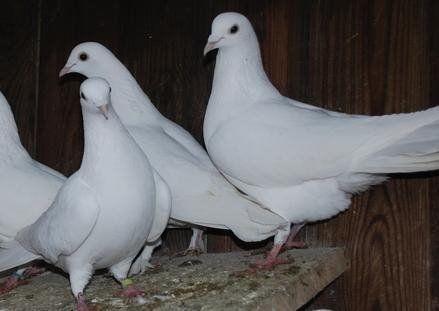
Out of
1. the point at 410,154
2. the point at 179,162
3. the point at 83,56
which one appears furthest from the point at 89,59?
the point at 410,154

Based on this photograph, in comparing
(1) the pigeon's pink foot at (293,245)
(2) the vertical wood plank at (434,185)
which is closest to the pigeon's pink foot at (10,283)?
(1) the pigeon's pink foot at (293,245)

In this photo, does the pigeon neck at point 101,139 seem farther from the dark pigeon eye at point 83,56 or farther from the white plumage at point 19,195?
the dark pigeon eye at point 83,56

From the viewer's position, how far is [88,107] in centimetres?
302

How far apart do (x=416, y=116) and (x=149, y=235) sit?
55.1 inches

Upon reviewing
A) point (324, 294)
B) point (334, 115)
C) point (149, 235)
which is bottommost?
point (324, 294)

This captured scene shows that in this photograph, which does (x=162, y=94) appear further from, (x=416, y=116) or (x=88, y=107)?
(x=416, y=116)

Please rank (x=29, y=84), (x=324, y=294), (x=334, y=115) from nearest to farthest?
1. (x=334, y=115)
2. (x=324, y=294)
3. (x=29, y=84)

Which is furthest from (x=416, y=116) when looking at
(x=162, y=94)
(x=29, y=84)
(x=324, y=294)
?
(x=29, y=84)

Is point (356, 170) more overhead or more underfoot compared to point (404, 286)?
more overhead

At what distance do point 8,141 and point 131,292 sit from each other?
1472 mm

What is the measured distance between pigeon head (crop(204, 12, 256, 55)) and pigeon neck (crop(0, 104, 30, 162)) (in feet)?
4.28

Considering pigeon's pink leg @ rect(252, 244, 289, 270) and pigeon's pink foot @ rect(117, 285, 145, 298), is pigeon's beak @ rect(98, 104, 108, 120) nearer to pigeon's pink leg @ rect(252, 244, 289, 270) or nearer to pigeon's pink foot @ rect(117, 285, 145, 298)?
pigeon's pink foot @ rect(117, 285, 145, 298)

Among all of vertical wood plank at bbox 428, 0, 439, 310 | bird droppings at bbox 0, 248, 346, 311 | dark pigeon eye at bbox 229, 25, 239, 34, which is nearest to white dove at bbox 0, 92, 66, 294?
bird droppings at bbox 0, 248, 346, 311

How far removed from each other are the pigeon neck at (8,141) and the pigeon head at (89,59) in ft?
1.36
